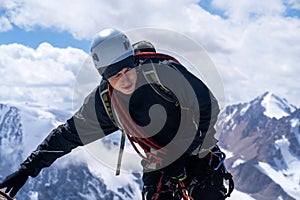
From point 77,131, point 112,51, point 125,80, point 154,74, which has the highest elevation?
point 112,51

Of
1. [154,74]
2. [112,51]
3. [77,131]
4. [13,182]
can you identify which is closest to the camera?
[154,74]

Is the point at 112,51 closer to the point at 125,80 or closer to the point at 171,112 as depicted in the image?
the point at 125,80

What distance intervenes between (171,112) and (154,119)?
33cm

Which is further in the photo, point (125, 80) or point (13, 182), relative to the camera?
point (13, 182)

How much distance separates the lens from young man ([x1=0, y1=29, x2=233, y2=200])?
7.67m

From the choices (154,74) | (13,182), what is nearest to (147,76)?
(154,74)

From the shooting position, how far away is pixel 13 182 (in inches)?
333

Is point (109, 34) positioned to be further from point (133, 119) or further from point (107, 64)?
point (133, 119)

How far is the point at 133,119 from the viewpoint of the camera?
812 cm

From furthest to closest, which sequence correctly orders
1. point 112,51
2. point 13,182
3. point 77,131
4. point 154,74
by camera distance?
point 77,131
point 13,182
point 112,51
point 154,74

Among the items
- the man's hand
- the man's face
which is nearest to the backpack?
the man's face

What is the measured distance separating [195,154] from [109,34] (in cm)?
260

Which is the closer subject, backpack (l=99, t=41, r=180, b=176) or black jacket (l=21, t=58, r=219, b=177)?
black jacket (l=21, t=58, r=219, b=177)

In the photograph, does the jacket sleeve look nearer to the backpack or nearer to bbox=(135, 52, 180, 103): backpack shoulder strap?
the backpack
